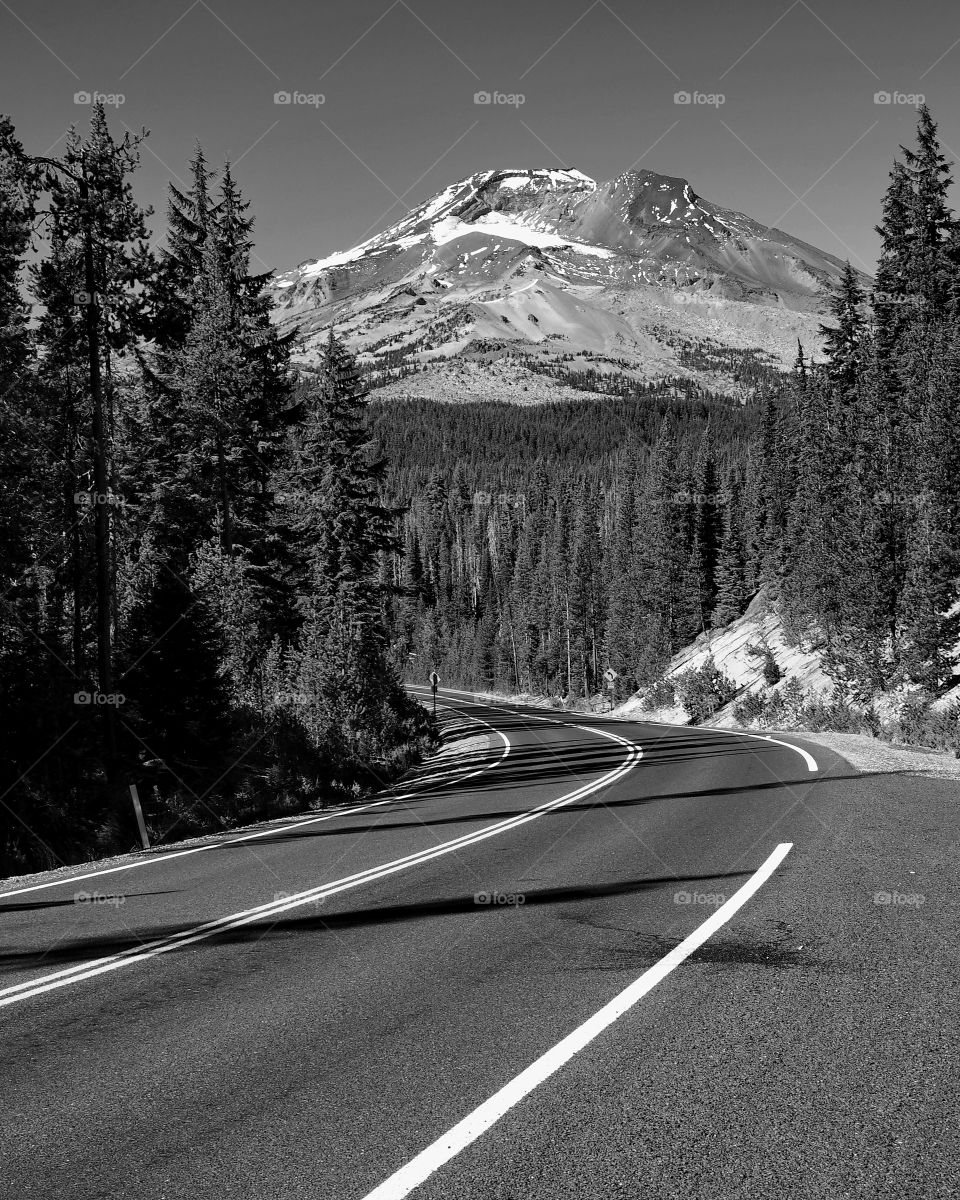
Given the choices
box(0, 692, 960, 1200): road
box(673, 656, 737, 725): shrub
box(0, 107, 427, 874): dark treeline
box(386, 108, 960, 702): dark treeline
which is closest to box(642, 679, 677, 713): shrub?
box(673, 656, 737, 725): shrub

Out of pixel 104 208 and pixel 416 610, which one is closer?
pixel 104 208

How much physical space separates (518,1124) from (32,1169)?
76.3 inches

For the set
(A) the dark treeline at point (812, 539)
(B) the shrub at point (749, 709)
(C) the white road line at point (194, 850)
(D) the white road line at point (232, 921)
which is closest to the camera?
(D) the white road line at point (232, 921)

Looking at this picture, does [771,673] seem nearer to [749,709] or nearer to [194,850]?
[749,709]

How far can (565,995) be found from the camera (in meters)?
4.89

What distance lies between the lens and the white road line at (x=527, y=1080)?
3.14m

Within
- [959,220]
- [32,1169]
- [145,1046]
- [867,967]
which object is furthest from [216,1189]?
[959,220]

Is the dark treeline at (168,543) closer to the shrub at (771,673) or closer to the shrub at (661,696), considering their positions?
the shrub at (771,673)

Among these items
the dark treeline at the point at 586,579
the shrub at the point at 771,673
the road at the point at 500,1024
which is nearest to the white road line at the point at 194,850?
the road at the point at 500,1024

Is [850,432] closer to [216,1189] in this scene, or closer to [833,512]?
[833,512]

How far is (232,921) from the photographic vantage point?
22.7 ft

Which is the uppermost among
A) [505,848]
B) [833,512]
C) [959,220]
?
[959,220]

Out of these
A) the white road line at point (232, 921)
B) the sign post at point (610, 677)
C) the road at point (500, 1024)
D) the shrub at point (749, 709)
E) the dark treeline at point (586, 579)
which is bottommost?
the sign post at point (610, 677)

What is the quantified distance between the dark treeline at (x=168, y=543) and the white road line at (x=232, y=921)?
6175 mm
